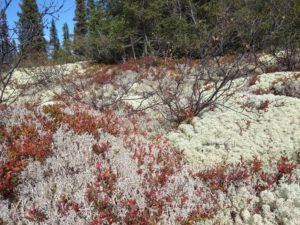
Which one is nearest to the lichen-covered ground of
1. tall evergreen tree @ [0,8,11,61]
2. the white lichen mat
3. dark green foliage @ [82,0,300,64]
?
the white lichen mat

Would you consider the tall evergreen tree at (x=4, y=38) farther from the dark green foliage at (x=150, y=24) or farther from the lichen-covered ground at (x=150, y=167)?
the dark green foliage at (x=150, y=24)

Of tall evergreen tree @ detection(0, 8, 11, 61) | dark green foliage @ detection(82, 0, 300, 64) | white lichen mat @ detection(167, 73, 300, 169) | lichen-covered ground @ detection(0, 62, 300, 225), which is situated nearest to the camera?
lichen-covered ground @ detection(0, 62, 300, 225)

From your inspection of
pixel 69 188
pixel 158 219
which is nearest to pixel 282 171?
pixel 158 219

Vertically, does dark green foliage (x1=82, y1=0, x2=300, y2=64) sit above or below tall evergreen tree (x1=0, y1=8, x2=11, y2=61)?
above

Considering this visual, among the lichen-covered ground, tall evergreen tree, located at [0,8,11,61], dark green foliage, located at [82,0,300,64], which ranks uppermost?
dark green foliage, located at [82,0,300,64]

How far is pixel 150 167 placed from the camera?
5.14 m

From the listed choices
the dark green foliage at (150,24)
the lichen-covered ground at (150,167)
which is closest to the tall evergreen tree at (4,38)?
the lichen-covered ground at (150,167)

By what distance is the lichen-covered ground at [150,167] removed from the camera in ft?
13.5

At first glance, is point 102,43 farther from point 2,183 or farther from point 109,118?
point 2,183

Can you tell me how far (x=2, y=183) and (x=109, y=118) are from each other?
9.87ft

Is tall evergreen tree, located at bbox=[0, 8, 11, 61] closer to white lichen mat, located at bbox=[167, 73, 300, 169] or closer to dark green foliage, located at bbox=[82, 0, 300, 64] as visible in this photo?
white lichen mat, located at bbox=[167, 73, 300, 169]

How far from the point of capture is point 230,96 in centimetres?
836

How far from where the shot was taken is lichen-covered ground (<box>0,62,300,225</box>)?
13.5ft

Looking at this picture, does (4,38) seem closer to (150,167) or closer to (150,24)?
(150,167)
